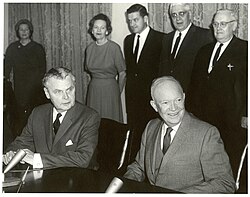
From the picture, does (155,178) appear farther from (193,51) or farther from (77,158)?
(193,51)

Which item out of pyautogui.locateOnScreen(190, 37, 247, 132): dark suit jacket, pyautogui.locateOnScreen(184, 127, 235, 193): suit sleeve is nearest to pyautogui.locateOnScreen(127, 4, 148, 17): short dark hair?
pyautogui.locateOnScreen(190, 37, 247, 132): dark suit jacket

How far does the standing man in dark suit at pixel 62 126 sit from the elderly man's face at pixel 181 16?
3.89 ft

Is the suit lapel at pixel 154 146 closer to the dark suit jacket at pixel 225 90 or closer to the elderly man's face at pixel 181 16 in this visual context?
the dark suit jacket at pixel 225 90

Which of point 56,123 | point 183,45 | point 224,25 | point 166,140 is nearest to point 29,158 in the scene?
point 56,123

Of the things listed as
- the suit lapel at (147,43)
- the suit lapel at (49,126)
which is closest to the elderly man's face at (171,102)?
the suit lapel at (49,126)

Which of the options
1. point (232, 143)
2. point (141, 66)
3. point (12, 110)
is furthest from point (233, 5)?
point (12, 110)

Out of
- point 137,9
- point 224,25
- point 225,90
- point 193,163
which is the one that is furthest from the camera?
point 137,9

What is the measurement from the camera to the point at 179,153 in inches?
73.3

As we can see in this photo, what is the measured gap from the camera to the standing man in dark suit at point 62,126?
2248mm

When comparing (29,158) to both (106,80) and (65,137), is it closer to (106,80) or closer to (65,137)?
(65,137)

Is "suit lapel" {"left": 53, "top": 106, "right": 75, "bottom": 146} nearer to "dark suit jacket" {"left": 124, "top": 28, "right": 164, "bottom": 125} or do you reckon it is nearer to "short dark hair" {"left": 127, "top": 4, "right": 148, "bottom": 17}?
"dark suit jacket" {"left": 124, "top": 28, "right": 164, "bottom": 125}

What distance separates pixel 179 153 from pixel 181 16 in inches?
62.4

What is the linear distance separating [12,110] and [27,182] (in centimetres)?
309

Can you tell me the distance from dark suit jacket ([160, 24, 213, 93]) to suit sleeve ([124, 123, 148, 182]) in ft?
3.78
